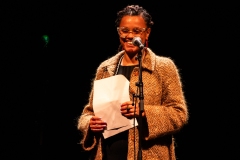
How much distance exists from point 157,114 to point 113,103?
0.20 meters

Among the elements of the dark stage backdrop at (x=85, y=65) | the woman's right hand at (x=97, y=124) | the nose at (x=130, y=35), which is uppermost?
the dark stage backdrop at (x=85, y=65)

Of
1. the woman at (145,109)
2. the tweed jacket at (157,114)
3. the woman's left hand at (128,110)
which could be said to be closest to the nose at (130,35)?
the woman at (145,109)

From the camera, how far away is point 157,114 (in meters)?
1.69

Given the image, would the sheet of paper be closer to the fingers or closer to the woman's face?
the fingers

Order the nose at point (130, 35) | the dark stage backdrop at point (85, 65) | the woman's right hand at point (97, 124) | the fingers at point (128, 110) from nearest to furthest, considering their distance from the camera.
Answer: the fingers at point (128, 110) < the woman's right hand at point (97, 124) < the nose at point (130, 35) < the dark stage backdrop at point (85, 65)

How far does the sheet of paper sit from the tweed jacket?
0.06m

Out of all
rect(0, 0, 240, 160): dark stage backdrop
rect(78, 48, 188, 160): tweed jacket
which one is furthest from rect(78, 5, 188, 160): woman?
rect(0, 0, 240, 160): dark stage backdrop

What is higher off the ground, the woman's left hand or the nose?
the nose

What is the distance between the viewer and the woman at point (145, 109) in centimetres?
170

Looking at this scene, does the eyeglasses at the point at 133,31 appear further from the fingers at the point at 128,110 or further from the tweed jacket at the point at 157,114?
the fingers at the point at 128,110

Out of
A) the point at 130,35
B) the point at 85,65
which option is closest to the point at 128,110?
the point at 130,35

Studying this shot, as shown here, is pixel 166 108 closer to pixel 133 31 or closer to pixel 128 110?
pixel 128 110

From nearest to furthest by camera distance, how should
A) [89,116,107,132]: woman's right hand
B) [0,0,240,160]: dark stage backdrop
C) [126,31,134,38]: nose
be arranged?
[89,116,107,132]: woman's right hand
[126,31,134,38]: nose
[0,0,240,160]: dark stage backdrop

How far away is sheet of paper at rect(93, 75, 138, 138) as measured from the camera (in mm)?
1721
